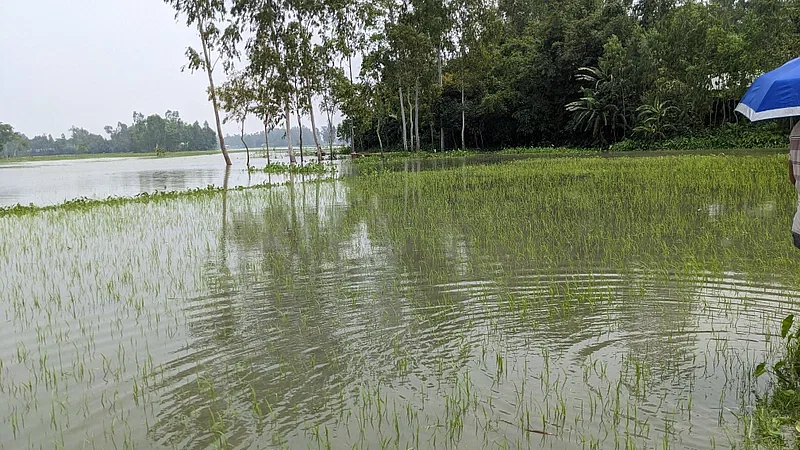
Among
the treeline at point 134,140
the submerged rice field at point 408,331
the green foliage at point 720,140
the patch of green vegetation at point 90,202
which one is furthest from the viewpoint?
the treeline at point 134,140

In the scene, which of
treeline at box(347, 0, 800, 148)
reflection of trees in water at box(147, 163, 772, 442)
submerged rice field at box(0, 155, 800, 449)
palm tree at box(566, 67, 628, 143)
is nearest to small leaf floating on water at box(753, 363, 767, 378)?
submerged rice field at box(0, 155, 800, 449)

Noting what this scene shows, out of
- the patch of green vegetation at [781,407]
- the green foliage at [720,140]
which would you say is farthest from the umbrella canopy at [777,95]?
the green foliage at [720,140]

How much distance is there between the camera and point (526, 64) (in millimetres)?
36406

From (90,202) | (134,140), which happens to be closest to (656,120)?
(90,202)

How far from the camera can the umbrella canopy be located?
8.86ft

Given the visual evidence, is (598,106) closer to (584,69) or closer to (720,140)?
(584,69)

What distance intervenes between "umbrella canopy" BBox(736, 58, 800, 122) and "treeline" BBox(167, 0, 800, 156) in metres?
26.8

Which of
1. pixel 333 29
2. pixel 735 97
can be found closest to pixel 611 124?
pixel 735 97

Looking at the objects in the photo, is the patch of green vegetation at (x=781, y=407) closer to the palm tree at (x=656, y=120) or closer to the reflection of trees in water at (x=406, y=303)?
the reflection of trees in water at (x=406, y=303)

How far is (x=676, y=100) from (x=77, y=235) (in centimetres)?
2847

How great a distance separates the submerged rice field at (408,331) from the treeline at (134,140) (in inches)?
3083

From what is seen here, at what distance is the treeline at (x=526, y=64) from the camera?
2802 cm

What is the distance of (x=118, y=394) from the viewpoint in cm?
363

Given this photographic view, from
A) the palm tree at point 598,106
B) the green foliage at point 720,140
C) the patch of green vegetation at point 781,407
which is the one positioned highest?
the palm tree at point 598,106
